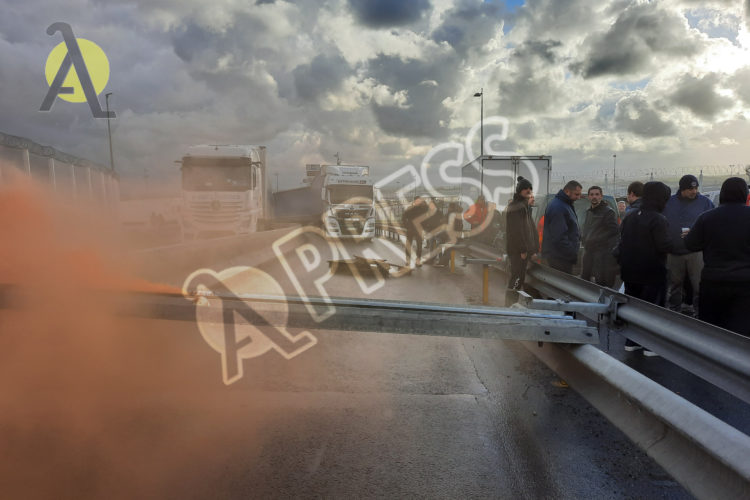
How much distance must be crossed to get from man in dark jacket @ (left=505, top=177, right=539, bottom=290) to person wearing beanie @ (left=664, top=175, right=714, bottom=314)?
181 cm

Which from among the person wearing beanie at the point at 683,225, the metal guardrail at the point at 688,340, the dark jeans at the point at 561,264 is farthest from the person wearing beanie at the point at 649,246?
the metal guardrail at the point at 688,340

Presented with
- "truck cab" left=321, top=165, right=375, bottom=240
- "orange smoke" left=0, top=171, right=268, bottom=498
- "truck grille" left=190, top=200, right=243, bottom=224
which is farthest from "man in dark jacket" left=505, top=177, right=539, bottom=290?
"truck cab" left=321, top=165, right=375, bottom=240

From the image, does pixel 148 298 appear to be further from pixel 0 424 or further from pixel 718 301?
pixel 718 301

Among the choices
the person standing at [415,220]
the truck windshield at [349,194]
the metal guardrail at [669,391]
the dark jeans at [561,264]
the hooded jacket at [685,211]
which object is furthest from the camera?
the truck windshield at [349,194]

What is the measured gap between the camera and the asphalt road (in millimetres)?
2986

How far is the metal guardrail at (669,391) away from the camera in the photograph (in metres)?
1.71

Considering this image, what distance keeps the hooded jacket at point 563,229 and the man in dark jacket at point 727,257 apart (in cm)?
240

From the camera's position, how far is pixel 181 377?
188 inches

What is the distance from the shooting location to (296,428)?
12.3 feet

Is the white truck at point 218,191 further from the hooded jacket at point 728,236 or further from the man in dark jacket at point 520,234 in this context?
the hooded jacket at point 728,236

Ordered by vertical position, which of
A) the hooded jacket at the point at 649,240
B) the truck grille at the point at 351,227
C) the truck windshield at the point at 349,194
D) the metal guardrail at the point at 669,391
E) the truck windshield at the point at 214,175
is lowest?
the truck grille at the point at 351,227

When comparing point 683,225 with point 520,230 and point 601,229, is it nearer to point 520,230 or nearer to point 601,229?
point 601,229

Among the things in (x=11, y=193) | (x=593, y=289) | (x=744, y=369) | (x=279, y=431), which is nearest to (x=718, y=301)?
(x=593, y=289)

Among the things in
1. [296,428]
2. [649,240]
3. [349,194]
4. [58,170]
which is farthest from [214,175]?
[296,428]
